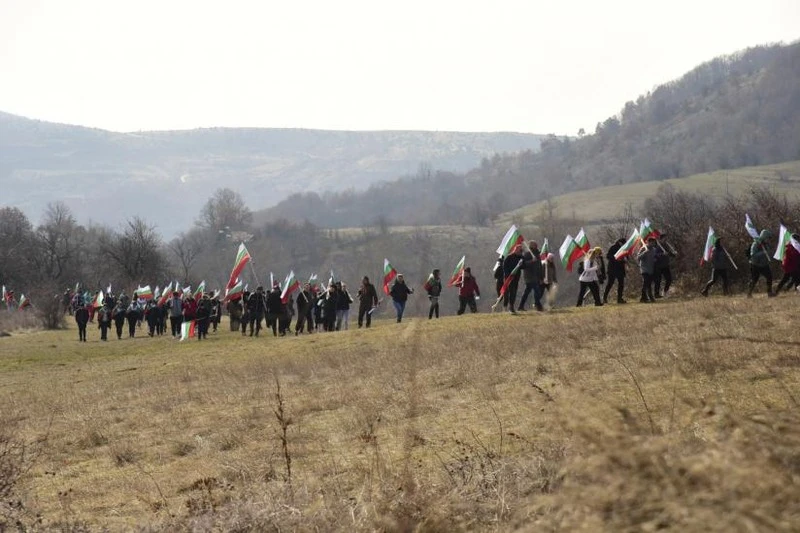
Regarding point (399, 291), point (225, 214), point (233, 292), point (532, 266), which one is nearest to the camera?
point (532, 266)

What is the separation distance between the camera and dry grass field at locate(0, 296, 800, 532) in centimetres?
Result: 360

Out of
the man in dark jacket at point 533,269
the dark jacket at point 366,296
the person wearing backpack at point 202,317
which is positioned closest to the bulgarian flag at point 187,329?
the person wearing backpack at point 202,317

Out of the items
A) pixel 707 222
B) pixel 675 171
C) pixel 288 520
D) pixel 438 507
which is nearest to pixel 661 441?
pixel 438 507

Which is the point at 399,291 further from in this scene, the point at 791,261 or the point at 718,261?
the point at 791,261

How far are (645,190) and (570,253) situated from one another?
5751 inches

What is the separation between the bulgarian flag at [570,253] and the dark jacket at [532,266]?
3.46 m

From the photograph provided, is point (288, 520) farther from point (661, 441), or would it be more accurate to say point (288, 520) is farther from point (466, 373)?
point (466, 373)

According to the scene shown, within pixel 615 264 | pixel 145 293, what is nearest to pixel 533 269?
pixel 615 264

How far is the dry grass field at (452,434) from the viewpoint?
11.8ft

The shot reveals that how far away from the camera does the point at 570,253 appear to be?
29203 millimetres

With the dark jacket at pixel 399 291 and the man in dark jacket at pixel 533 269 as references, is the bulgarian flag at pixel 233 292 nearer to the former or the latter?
the dark jacket at pixel 399 291

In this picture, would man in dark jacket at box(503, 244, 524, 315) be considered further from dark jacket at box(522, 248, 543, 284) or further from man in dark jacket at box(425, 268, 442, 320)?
man in dark jacket at box(425, 268, 442, 320)

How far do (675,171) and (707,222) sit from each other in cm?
17553

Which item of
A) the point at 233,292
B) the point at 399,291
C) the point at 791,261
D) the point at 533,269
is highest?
the point at 791,261
